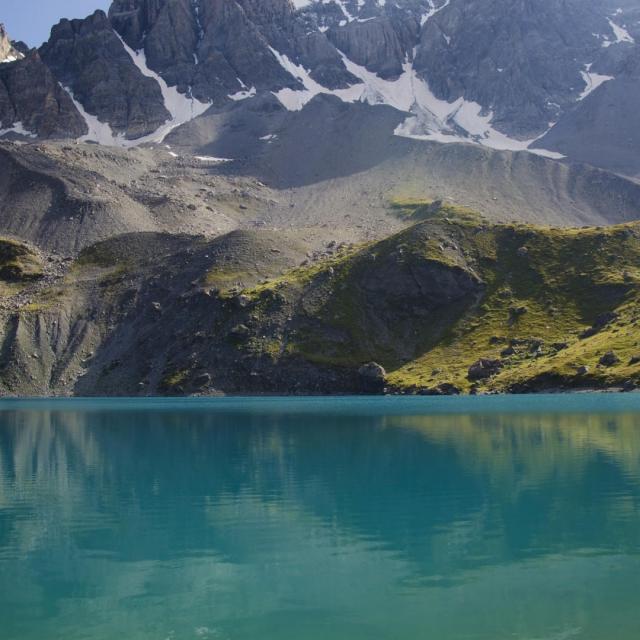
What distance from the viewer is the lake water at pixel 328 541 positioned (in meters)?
21.7

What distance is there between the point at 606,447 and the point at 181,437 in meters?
40.1

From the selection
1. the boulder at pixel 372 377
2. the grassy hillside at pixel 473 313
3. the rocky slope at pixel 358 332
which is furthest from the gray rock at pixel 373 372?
the grassy hillside at pixel 473 313

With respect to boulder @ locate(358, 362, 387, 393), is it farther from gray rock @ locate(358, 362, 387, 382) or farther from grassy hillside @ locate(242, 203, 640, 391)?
→ grassy hillside @ locate(242, 203, 640, 391)

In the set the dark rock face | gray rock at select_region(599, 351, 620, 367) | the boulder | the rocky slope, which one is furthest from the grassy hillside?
gray rock at select_region(599, 351, 620, 367)

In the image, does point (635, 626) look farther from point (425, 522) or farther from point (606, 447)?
point (606, 447)

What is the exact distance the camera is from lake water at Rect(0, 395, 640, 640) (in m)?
21.7

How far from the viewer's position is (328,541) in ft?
101

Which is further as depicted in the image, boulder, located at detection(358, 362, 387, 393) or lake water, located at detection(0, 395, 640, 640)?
boulder, located at detection(358, 362, 387, 393)

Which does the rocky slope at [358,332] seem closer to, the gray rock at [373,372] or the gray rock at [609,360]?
the gray rock at [373,372]

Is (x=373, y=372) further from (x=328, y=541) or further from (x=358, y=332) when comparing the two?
(x=328, y=541)

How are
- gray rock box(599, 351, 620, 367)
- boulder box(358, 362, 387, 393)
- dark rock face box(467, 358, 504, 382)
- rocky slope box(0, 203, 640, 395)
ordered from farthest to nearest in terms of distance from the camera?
rocky slope box(0, 203, 640, 395) → boulder box(358, 362, 387, 393) → dark rock face box(467, 358, 504, 382) → gray rock box(599, 351, 620, 367)

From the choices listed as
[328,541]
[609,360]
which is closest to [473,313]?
[609,360]

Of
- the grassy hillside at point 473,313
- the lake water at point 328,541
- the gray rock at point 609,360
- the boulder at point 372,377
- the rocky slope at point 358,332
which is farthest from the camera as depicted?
the rocky slope at point 358,332

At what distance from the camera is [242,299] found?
191250 mm
